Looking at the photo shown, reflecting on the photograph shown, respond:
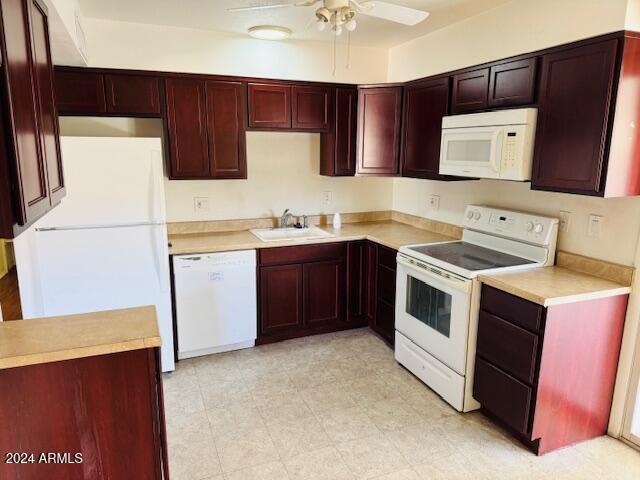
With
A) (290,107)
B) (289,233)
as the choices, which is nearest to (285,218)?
(289,233)

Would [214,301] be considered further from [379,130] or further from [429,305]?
[379,130]

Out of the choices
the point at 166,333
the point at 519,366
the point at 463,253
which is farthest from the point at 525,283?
the point at 166,333

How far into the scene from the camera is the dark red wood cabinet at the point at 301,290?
136 inches

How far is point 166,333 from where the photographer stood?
10.1 feet

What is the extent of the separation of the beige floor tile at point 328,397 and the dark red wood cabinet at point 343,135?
5.83 ft

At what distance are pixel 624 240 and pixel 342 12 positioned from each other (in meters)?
1.87

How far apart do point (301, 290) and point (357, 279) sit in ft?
1.70

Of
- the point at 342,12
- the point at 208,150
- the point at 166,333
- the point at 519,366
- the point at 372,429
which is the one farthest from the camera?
the point at 208,150

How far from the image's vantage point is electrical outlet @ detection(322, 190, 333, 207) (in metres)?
4.09

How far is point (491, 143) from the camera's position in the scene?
8.36ft

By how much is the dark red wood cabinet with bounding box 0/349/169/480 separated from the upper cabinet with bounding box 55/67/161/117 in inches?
84.7

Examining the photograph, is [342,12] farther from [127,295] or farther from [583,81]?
[127,295]

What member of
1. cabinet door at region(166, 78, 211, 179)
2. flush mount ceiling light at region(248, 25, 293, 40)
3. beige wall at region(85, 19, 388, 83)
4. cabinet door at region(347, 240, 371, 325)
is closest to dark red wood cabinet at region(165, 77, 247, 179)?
cabinet door at region(166, 78, 211, 179)

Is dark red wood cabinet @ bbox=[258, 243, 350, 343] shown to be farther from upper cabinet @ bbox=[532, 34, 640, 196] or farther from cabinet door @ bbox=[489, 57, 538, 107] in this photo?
upper cabinet @ bbox=[532, 34, 640, 196]
